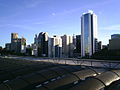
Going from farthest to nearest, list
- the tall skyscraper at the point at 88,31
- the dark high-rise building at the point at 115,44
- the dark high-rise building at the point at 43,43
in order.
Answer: the dark high-rise building at the point at 43,43
the tall skyscraper at the point at 88,31
the dark high-rise building at the point at 115,44

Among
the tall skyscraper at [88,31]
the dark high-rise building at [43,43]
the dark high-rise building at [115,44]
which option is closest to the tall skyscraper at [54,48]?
the dark high-rise building at [43,43]

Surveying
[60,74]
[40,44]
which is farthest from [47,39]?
[60,74]

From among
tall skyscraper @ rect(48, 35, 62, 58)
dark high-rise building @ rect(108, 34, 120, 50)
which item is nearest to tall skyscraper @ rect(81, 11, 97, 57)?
tall skyscraper @ rect(48, 35, 62, 58)

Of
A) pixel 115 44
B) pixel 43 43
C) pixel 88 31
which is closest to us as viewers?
pixel 115 44

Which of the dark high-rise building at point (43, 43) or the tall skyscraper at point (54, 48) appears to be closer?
the tall skyscraper at point (54, 48)

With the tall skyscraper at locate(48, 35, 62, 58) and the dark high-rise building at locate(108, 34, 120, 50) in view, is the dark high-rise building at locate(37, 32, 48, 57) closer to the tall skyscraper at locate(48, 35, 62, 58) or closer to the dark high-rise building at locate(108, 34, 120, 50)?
the tall skyscraper at locate(48, 35, 62, 58)

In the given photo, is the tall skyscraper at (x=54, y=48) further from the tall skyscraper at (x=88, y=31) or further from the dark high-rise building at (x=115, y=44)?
the dark high-rise building at (x=115, y=44)

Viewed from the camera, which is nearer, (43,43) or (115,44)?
(115,44)

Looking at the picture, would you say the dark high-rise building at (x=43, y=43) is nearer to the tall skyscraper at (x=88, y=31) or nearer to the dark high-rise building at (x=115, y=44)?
the tall skyscraper at (x=88, y=31)

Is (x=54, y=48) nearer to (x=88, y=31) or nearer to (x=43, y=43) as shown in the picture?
(x=43, y=43)

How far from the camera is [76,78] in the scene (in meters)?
12.4

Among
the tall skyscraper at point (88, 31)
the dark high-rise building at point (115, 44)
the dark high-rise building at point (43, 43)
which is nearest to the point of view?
the dark high-rise building at point (115, 44)

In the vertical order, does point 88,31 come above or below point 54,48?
above

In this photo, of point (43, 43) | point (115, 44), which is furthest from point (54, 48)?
point (115, 44)
